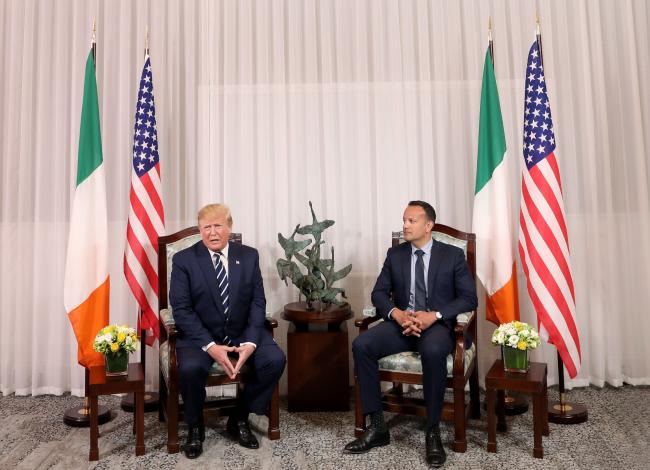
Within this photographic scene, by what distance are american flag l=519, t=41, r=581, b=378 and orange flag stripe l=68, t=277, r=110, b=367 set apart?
2.75 m

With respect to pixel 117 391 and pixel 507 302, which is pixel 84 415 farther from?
pixel 507 302

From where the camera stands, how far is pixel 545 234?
144 inches

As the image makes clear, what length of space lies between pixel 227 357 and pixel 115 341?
63cm

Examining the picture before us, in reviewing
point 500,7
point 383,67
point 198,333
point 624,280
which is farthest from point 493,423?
point 500,7

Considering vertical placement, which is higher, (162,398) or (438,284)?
(438,284)

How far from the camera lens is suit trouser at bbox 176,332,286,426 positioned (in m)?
3.10

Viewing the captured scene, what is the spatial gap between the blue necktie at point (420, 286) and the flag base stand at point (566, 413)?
108cm

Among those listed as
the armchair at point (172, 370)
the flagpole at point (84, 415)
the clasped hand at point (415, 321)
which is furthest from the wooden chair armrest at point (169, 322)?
the clasped hand at point (415, 321)

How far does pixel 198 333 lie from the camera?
129 inches

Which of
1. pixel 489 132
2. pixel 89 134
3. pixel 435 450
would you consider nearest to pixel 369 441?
pixel 435 450

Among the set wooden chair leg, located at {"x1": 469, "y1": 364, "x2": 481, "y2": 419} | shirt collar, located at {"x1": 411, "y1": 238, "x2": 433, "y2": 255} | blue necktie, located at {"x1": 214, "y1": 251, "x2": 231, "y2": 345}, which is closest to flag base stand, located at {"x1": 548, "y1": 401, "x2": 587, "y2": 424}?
wooden chair leg, located at {"x1": 469, "y1": 364, "x2": 481, "y2": 419}

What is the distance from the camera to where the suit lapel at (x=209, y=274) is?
3.38 meters

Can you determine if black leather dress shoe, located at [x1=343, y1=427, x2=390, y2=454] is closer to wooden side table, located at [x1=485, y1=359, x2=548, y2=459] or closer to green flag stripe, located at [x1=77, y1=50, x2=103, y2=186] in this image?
wooden side table, located at [x1=485, y1=359, x2=548, y2=459]

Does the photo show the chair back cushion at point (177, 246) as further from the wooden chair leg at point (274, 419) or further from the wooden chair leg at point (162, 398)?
the wooden chair leg at point (274, 419)
